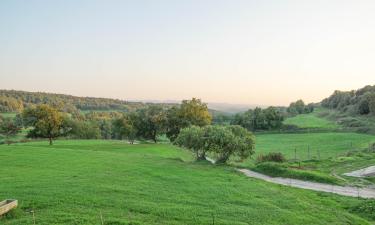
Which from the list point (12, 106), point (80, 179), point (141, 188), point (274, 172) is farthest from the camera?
point (12, 106)

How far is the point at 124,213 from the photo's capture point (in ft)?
74.4

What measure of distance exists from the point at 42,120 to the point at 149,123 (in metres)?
27.9

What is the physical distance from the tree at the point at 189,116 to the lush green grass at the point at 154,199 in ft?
161

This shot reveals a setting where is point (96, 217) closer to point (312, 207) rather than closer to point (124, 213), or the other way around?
point (124, 213)

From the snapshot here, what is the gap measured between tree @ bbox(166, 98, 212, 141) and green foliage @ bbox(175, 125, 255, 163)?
32.1 m

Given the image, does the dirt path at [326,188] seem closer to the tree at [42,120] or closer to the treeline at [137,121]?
the treeline at [137,121]

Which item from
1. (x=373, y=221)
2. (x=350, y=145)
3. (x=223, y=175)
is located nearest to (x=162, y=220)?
(x=373, y=221)

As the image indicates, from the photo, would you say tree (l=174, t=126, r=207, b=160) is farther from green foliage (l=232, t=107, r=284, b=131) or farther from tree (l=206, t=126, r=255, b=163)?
green foliage (l=232, t=107, r=284, b=131)

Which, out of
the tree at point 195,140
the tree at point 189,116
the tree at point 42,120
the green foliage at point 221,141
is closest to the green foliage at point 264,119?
the tree at point 189,116

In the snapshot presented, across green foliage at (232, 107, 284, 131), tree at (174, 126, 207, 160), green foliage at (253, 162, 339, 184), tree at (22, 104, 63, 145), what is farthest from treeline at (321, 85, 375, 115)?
tree at (22, 104, 63, 145)

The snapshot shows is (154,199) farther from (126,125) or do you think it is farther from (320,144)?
(320,144)

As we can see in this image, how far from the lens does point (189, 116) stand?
9106 centimetres

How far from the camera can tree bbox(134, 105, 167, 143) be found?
99.0m

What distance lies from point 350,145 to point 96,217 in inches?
2904
